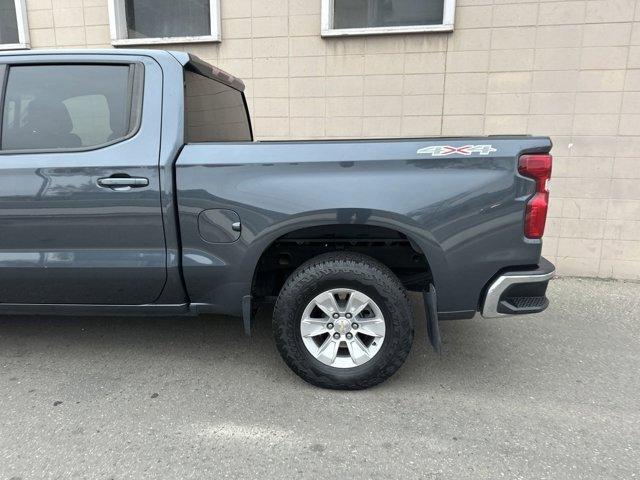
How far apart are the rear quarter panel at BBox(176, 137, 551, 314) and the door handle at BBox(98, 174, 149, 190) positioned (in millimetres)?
208

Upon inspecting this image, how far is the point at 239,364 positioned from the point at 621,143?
4.63 meters

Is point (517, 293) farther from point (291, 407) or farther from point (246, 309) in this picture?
point (246, 309)

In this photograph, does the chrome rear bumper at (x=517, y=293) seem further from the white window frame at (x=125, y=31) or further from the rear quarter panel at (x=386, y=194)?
the white window frame at (x=125, y=31)

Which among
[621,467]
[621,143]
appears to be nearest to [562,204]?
[621,143]

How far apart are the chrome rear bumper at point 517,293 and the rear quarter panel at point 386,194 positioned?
0.07 metres

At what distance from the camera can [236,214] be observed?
2689mm

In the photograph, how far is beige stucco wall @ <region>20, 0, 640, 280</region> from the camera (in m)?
4.98

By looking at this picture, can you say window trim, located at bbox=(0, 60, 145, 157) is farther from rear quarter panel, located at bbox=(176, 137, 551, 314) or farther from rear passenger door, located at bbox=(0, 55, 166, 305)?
rear quarter panel, located at bbox=(176, 137, 551, 314)

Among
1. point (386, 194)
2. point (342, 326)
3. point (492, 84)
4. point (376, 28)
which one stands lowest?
point (342, 326)

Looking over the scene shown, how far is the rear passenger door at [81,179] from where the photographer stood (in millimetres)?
2699

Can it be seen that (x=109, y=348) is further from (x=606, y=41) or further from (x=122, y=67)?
(x=606, y=41)

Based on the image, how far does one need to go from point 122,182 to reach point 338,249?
4.41 feet

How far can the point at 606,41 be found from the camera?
16.1 feet

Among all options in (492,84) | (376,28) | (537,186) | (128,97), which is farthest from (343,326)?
(376,28)
